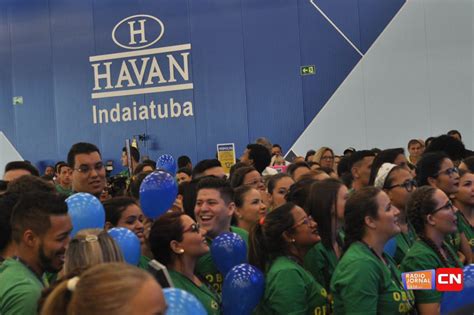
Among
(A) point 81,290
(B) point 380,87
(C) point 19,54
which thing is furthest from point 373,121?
(A) point 81,290

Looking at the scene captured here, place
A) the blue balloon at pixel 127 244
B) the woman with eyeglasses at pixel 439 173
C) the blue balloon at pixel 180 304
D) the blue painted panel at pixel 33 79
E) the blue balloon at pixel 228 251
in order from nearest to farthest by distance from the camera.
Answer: the blue balloon at pixel 180 304, the blue balloon at pixel 127 244, the blue balloon at pixel 228 251, the woman with eyeglasses at pixel 439 173, the blue painted panel at pixel 33 79

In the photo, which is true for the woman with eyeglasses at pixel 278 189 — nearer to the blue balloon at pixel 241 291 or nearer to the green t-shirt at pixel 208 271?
the green t-shirt at pixel 208 271

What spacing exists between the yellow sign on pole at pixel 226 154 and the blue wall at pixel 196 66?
142 millimetres

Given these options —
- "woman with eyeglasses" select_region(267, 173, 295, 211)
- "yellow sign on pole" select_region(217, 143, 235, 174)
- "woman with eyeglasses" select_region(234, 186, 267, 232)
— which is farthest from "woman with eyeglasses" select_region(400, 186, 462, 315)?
"yellow sign on pole" select_region(217, 143, 235, 174)

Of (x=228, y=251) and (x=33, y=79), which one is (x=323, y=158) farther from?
(x=33, y=79)

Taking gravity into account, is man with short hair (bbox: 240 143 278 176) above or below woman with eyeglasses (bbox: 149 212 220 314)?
above

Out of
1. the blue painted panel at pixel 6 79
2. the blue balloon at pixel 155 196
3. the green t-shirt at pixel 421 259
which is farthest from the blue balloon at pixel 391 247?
the blue painted panel at pixel 6 79

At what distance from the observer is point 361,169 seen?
627 cm

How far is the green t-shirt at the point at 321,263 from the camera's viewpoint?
4.13 m

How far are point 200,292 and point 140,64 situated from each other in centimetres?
1205

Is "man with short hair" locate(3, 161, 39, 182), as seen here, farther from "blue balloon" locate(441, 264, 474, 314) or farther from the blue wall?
the blue wall

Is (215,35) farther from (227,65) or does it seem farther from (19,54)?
(19,54)

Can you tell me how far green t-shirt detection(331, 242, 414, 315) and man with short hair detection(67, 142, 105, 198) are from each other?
2.12 m

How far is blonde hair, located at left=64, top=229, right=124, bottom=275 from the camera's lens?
9.04 ft
